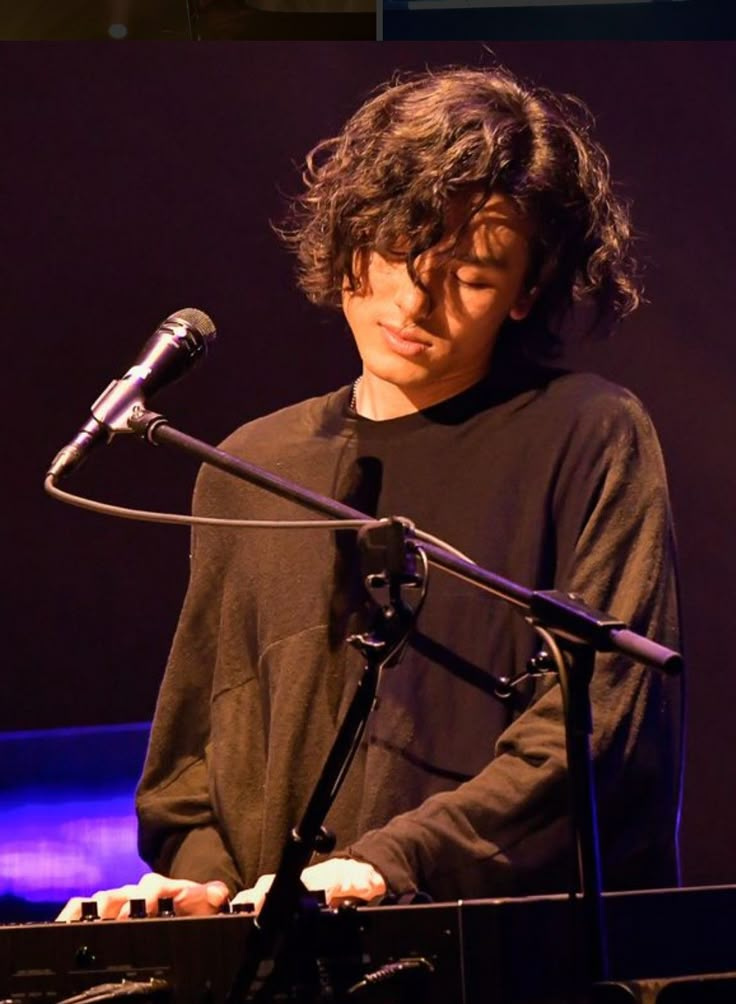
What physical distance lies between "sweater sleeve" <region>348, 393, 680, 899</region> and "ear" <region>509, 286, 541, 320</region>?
191mm

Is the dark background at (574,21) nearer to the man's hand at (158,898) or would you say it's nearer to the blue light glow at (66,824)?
the blue light glow at (66,824)

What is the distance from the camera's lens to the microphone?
1.79 metres

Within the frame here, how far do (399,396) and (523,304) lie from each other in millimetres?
225

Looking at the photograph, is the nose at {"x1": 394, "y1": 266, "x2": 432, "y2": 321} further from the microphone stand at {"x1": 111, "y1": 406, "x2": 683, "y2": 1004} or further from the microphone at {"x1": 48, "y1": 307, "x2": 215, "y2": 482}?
the microphone stand at {"x1": 111, "y1": 406, "x2": 683, "y2": 1004}

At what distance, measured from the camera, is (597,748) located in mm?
2014

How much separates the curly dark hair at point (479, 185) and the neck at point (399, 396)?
14 centimetres

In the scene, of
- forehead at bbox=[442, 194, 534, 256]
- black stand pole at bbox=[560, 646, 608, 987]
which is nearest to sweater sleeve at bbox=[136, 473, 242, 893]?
forehead at bbox=[442, 194, 534, 256]

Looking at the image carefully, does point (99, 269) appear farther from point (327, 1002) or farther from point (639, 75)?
point (327, 1002)

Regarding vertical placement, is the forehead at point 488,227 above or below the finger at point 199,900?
above

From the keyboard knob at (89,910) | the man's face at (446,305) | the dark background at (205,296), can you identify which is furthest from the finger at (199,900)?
the dark background at (205,296)

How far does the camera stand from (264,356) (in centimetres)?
336

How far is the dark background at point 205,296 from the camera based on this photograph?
129 inches

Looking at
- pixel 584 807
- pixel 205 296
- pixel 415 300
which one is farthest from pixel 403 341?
pixel 205 296

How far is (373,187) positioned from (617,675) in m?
0.83
